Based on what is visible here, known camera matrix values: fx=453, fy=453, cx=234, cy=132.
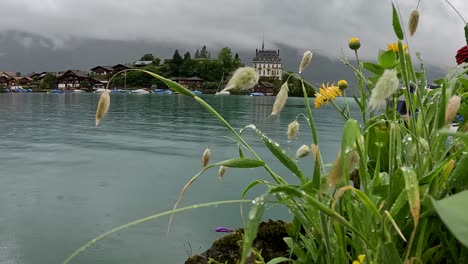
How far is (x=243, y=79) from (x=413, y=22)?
33 cm

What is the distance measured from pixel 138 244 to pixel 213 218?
31 cm

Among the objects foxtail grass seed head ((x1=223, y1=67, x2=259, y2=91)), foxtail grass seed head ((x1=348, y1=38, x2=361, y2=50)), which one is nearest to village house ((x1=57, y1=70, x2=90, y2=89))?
foxtail grass seed head ((x1=348, y1=38, x2=361, y2=50))

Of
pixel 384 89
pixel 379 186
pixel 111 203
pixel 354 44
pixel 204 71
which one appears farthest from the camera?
pixel 204 71

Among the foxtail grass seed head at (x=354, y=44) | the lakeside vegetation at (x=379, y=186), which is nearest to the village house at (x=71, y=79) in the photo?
the foxtail grass seed head at (x=354, y=44)

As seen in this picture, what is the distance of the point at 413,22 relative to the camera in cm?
70

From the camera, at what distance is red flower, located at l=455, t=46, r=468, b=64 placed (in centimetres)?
115

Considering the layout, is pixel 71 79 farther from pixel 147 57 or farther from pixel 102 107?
pixel 102 107

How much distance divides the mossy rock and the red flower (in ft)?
2.02

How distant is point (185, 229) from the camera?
1526mm

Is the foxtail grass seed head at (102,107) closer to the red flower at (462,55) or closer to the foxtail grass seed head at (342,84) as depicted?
the foxtail grass seed head at (342,84)

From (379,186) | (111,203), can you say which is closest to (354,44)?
(379,186)

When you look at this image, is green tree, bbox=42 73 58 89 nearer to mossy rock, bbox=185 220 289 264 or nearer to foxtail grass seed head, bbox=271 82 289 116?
mossy rock, bbox=185 220 289 264

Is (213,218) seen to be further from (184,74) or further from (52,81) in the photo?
(52,81)

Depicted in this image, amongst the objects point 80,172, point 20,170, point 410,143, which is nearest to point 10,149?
point 20,170
